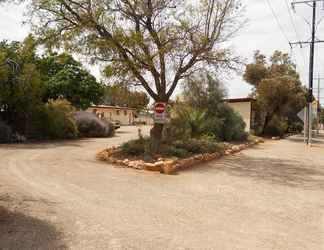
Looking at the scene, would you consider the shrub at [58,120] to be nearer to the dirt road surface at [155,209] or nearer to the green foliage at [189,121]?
the green foliage at [189,121]

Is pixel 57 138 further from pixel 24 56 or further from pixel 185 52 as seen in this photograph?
pixel 185 52

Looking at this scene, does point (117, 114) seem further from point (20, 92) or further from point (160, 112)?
point (160, 112)

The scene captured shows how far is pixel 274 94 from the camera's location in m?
28.5

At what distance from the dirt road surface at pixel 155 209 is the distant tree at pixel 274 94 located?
19740 millimetres

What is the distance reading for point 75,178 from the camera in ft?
27.0

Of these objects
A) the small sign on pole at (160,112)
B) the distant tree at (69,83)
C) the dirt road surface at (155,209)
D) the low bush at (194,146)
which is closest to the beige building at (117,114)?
the distant tree at (69,83)

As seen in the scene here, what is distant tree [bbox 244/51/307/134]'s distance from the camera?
28.5 meters

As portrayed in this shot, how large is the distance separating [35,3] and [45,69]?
55.8ft

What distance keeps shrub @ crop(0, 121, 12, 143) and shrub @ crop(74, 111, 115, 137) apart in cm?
576

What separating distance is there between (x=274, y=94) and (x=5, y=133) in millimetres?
21404

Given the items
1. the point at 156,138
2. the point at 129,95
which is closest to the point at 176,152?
the point at 156,138

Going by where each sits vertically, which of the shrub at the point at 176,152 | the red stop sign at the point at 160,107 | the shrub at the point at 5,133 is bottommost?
the shrub at the point at 176,152

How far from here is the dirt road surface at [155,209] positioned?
443 centimetres

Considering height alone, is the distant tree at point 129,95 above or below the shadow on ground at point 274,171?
above
